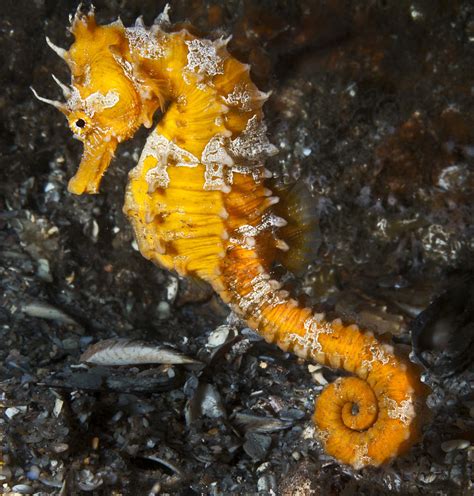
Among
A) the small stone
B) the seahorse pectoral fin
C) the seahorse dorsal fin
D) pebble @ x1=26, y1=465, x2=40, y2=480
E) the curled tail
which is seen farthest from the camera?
the small stone

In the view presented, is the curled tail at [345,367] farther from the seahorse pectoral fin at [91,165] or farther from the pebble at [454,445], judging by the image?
→ the seahorse pectoral fin at [91,165]

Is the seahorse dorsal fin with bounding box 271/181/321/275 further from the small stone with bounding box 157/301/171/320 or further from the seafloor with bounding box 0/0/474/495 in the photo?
the small stone with bounding box 157/301/171/320

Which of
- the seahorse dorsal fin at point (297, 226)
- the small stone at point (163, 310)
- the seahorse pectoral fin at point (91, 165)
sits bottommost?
the small stone at point (163, 310)

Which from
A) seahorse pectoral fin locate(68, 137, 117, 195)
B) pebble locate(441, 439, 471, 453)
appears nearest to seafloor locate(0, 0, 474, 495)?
pebble locate(441, 439, 471, 453)


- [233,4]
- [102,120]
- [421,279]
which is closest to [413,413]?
[421,279]

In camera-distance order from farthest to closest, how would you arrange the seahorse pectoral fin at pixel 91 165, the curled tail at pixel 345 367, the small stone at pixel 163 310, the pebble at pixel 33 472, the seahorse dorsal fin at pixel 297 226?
the small stone at pixel 163 310
the seahorse dorsal fin at pixel 297 226
the seahorse pectoral fin at pixel 91 165
the curled tail at pixel 345 367
the pebble at pixel 33 472

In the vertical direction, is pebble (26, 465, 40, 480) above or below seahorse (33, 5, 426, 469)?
below

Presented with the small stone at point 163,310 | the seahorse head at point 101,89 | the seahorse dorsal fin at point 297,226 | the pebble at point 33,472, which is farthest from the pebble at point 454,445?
the small stone at point 163,310
